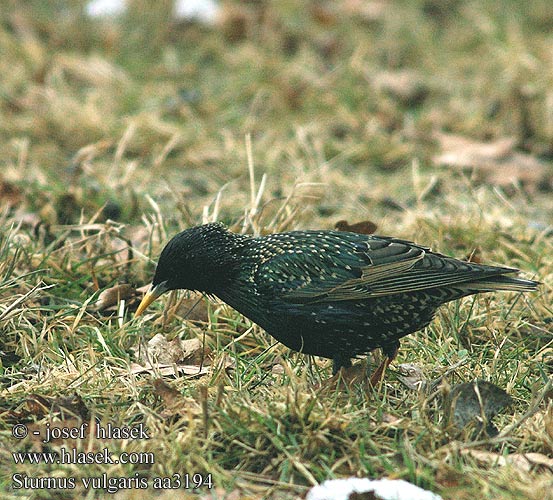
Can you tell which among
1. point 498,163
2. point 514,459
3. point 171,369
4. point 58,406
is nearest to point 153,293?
point 171,369

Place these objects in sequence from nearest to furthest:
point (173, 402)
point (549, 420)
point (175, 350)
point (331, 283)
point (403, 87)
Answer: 1. point (549, 420)
2. point (173, 402)
3. point (331, 283)
4. point (175, 350)
5. point (403, 87)

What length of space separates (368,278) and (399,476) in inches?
37.0

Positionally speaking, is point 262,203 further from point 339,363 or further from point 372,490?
point 372,490

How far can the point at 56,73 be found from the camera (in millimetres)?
7453

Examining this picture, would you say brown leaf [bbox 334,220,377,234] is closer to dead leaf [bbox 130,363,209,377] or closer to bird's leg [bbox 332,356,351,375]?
bird's leg [bbox 332,356,351,375]

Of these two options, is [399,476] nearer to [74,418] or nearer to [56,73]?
[74,418]

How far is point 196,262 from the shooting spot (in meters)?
3.89

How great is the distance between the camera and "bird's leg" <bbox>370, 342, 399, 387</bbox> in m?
3.76

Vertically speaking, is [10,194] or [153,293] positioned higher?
[153,293]

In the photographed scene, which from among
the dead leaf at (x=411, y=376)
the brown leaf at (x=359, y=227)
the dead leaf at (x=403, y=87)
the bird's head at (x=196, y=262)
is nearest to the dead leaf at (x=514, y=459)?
the dead leaf at (x=411, y=376)

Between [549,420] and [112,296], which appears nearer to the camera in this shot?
[549,420]

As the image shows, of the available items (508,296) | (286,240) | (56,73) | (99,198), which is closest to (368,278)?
(286,240)

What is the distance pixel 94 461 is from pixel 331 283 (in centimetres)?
118

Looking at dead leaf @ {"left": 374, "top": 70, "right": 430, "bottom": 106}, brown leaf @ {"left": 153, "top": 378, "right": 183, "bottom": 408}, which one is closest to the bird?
brown leaf @ {"left": 153, "top": 378, "right": 183, "bottom": 408}
